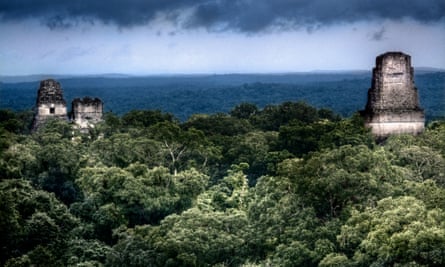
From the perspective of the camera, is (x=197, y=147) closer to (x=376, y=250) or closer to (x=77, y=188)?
(x=77, y=188)

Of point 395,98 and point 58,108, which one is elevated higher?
point 395,98

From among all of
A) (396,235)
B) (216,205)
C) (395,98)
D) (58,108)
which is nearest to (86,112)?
(58,108)

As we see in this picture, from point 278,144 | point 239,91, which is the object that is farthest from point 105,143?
point 239,91

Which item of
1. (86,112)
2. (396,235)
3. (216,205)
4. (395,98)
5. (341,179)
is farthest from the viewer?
(86,112)

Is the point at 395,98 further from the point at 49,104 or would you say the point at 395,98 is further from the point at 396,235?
the point at 49,104

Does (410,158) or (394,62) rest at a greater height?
(394,62)

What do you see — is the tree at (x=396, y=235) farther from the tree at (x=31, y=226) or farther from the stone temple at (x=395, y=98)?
the stone temple at (x=395, y=98)
